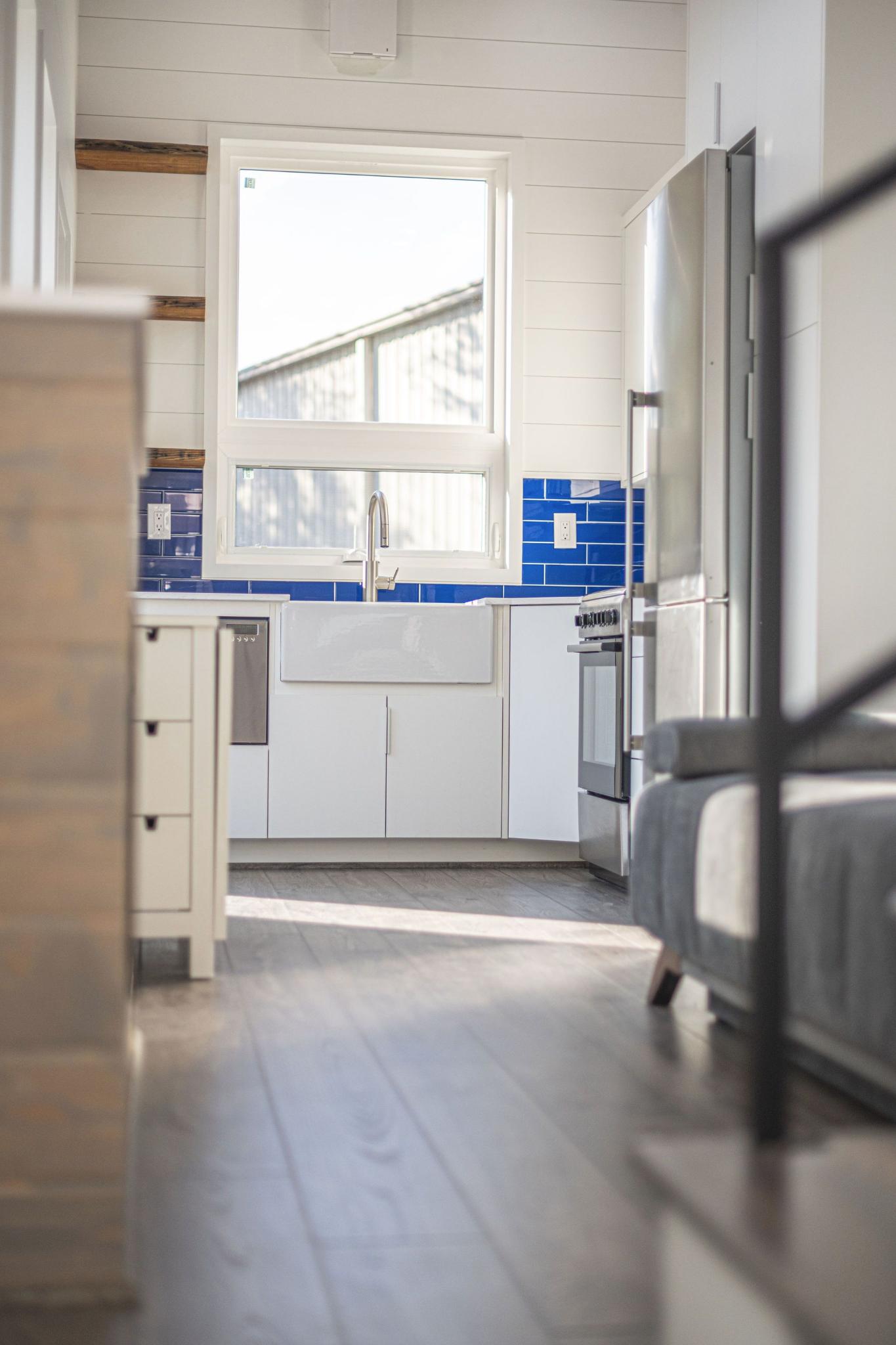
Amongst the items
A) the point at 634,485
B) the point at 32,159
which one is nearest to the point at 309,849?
the point at 634,485

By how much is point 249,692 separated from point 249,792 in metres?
0.33

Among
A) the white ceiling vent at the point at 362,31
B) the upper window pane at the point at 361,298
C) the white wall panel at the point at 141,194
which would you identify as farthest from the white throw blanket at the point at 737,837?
the white ceiling vent at the point at 362,31

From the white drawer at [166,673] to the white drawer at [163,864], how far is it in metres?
0.21

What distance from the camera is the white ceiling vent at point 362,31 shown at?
488 cm

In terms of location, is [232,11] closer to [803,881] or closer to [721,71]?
[721,71]

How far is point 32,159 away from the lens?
330 cm

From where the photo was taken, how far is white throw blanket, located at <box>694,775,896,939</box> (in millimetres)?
2049

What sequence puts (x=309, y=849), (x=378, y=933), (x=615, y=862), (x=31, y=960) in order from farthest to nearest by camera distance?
(x=309, y=849)
(x=615, y=862)
(x=378, y=933)
(x=31, y=960)

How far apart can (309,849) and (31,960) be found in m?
3.28

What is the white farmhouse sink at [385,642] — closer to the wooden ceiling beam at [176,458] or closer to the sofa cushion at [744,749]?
the wooden ceiling beam at [176,458]

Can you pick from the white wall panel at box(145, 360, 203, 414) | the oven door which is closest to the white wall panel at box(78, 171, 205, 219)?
the white wall panel at box(145, 360, 203, 414)

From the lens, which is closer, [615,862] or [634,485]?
[615,862]

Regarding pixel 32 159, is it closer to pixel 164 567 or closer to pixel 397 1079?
pixel 164 567

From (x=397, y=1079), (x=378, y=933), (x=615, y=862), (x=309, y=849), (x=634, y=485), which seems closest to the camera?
(x=397, y=1079)
